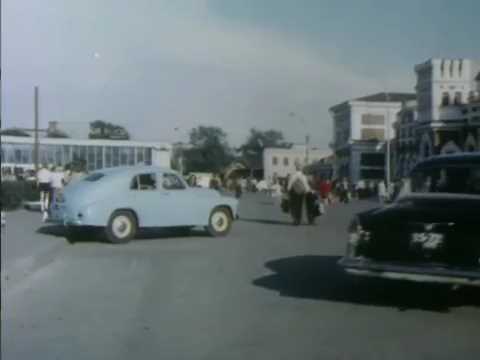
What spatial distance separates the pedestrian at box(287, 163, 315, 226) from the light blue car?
362 centimetres

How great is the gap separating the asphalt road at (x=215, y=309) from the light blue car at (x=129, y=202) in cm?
113

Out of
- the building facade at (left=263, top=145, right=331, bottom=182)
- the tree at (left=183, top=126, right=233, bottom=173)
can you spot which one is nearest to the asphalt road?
the tree at (left=183, top=126, right=233, bottom=173)

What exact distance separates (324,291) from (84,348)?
318cm

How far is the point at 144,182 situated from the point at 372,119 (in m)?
10.2

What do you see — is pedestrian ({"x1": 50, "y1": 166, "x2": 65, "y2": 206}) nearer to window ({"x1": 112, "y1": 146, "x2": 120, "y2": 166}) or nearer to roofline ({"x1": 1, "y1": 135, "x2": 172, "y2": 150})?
roofline ({"x1": 1, "y1": 135, "x2": 172, "y2": 150})

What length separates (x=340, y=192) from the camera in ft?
115

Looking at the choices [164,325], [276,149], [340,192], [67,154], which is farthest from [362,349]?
[276,149]

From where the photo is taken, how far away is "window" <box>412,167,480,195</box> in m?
7.55

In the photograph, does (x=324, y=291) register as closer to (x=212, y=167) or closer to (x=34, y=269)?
(x=34, y=269)

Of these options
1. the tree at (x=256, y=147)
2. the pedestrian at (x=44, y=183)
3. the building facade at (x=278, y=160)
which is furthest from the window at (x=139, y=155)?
the building facade at (x=278, y=160)

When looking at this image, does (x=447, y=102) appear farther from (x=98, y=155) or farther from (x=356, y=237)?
(x=356, y=237)

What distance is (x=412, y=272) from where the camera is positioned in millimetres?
6547

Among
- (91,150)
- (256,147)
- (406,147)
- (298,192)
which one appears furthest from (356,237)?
(256,147)

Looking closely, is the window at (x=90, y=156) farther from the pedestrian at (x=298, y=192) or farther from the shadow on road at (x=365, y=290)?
the pedestrian at (x=298, y=192)
